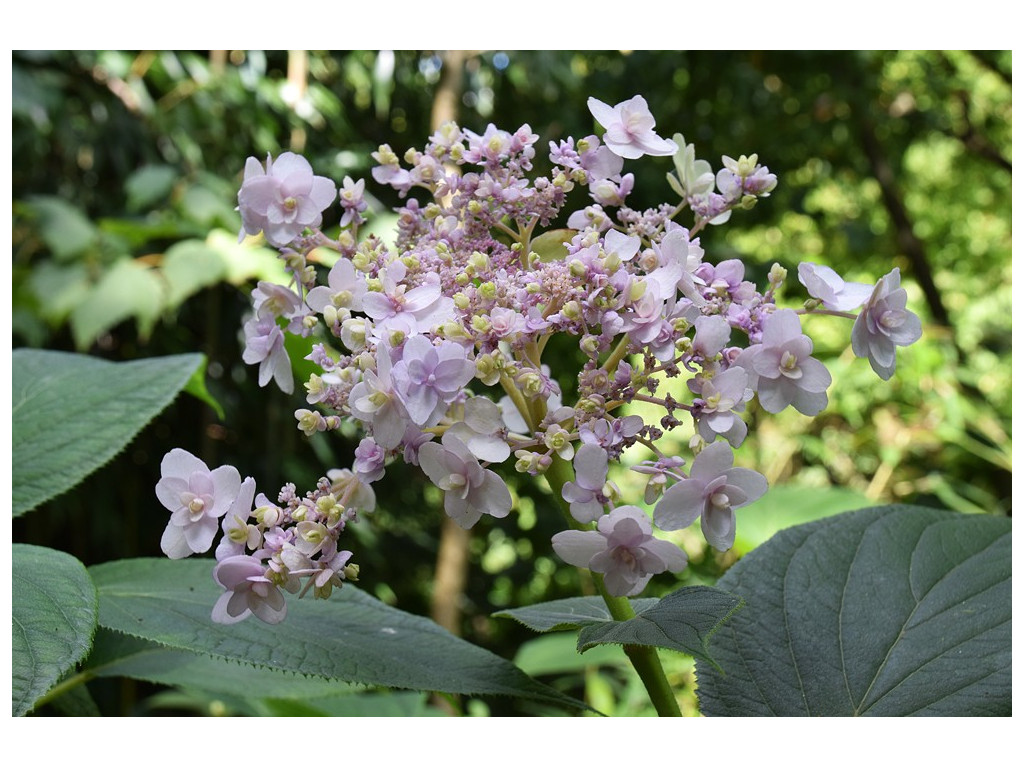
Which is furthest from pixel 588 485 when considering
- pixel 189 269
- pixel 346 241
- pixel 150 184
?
pixel 150 184

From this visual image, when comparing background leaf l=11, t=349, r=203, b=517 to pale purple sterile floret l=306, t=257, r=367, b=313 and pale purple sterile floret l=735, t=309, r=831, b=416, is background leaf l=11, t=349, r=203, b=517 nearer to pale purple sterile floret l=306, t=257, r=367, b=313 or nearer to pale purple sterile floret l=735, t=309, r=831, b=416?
pale purple sterile floret l=306, t=257, r=367, b=313

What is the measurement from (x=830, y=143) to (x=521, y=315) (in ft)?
6.10

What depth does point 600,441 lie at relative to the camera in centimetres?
29

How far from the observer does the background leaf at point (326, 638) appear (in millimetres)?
343

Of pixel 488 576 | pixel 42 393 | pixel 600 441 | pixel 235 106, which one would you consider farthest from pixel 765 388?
pixel 488 576

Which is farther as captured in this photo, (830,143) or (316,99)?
(830,143)

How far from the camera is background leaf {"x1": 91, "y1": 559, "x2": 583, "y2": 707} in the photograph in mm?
Answer: 343

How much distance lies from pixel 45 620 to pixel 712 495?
0.23 meters

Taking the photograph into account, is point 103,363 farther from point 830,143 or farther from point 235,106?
point 830,143

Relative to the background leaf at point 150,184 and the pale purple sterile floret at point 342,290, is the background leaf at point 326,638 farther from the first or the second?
the background leaf at point 150,184

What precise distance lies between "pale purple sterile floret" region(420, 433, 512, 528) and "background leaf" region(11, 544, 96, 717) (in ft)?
0.45

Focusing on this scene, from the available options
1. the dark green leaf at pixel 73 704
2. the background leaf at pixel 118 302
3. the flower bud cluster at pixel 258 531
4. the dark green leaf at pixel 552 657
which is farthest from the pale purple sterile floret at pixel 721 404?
the background leaf at pixel 118 302

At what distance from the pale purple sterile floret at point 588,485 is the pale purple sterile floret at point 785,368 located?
0.06 m

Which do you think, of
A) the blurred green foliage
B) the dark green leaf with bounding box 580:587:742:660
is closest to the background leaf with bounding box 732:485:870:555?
the blurred green foliage
